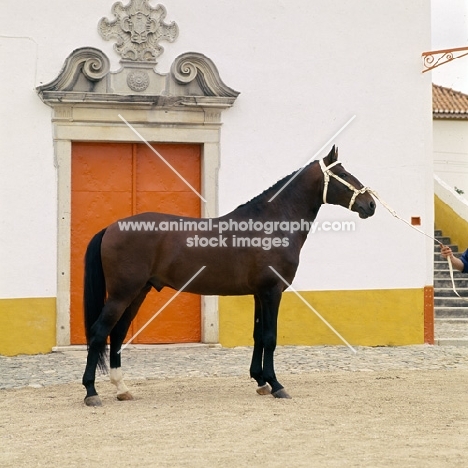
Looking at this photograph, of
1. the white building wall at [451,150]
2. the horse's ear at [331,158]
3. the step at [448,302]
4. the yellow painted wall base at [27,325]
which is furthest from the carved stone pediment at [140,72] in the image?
the white building wall at [451,150]

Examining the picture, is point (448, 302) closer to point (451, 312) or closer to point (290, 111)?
point (451, 312)

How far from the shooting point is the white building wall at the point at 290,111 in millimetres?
10875

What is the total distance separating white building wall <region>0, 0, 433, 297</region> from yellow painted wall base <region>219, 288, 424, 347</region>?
6.4 inches

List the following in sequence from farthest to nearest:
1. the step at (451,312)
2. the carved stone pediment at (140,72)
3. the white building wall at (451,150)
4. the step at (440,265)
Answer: the white building wall at (451,150)
the step at (440,265)
the step at (451,312)
the carved stone pediment at (140,72)

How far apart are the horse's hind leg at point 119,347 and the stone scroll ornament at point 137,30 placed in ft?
13.3

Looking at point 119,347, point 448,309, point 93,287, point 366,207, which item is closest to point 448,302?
point 448,309

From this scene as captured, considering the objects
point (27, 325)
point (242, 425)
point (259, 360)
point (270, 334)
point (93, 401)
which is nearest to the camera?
point (242, 425)

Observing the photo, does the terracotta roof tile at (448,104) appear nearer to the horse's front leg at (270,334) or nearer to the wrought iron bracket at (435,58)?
the wrought iron bracket at (435,58)

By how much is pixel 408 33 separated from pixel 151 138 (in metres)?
3.77

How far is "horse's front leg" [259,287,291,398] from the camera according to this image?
8023mm

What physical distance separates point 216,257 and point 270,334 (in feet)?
2.79

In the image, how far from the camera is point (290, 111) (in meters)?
11.7

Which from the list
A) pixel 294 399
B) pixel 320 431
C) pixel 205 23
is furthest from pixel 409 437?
pixel 205 23

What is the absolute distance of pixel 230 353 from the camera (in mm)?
10992
